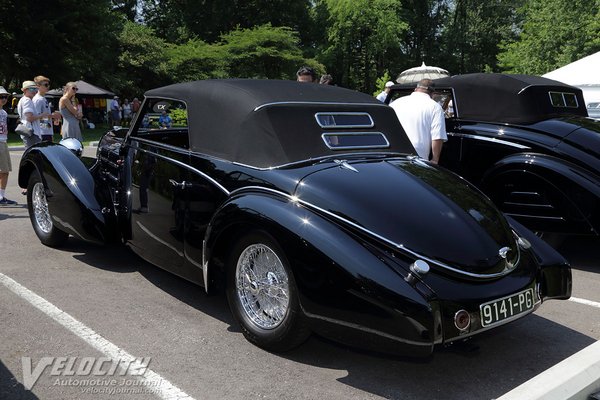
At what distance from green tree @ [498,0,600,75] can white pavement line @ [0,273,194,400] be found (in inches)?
988

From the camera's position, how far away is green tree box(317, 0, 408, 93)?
137ft

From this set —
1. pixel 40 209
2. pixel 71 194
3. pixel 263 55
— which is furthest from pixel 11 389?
pixel 263 55

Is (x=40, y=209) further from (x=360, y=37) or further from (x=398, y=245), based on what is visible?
(x=360, y=37)

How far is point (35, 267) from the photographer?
5082mm

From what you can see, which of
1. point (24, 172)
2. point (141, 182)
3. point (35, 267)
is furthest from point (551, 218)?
point (24, 172)

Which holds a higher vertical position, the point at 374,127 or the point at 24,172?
the point at 374,127

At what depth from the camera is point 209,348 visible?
355 cm

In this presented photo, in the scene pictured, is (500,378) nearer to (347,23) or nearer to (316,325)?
(316,325)

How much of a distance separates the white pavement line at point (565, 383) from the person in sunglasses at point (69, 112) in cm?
760

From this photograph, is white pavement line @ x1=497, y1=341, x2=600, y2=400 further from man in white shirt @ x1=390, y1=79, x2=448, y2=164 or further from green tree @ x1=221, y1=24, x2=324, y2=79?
green tree @ x1=221, y1=24, x2=324, y2=79

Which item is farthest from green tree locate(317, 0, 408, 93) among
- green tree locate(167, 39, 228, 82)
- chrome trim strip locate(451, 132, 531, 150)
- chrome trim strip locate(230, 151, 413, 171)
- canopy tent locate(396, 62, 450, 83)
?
chrome trim strip locate(230, 151, 413, 171)

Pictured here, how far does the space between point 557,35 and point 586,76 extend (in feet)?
47.3

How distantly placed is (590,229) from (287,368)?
356 cm

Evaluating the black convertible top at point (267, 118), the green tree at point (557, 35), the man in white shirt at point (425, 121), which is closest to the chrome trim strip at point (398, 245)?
the black convertible top at point (267, 118)
